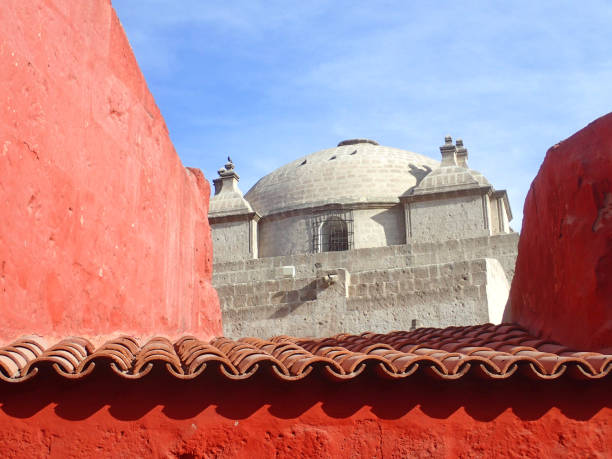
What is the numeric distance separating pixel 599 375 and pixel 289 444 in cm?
180

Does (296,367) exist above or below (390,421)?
above

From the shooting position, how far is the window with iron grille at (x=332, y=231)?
2039cm

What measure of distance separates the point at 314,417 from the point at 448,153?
1725 centimetres

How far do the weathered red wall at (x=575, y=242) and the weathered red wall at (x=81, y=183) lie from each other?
351cm

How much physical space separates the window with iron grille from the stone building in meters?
0.03

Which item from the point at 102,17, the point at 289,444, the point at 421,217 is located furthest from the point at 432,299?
the point at 289,444

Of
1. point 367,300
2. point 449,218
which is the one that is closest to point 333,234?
point 449,218

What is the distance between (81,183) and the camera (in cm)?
598

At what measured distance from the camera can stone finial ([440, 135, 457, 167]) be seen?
21.0 metres

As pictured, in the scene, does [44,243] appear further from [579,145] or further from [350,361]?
[579,145]

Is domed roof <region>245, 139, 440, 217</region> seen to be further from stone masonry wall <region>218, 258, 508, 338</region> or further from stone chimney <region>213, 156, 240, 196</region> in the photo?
stone masonry wall <region>218, 258, 508, 338</region>

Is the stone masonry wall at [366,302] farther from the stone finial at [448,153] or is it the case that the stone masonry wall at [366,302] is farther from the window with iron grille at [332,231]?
the stone finial at [448,153]

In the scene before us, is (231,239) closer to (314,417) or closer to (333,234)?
(333,234)

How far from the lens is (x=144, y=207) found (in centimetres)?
721
